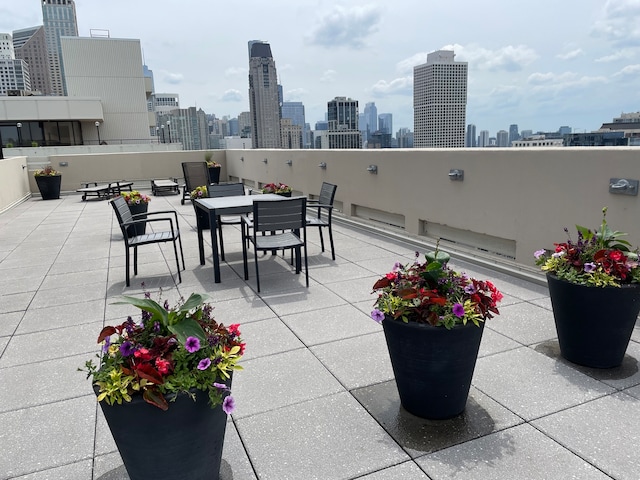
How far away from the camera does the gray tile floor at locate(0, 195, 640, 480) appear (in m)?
2.21

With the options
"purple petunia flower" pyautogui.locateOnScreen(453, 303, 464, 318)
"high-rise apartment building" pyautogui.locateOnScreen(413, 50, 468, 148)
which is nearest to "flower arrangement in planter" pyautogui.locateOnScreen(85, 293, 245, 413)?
"purple petunia flower" pyautogui.locateOnScreen(453, 303, 464, 318)

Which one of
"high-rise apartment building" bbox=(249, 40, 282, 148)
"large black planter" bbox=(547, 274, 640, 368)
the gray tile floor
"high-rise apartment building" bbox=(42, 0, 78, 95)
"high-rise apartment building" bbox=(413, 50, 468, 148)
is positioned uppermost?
"high-rise apartment building" bbox=(42, 0, 78, 95)

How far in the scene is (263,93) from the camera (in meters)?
103

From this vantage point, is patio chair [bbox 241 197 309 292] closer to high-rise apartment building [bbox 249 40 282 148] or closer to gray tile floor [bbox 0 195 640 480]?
gray tile floor [bbox 0 195 640 480]

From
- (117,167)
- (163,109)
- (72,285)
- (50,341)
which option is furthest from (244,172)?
(163,109)

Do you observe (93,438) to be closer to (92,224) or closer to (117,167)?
(92,224)

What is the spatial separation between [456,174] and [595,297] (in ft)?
10.6

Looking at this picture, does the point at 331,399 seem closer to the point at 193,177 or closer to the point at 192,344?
the point at 192,344

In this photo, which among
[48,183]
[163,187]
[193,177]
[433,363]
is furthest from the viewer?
[163,187]

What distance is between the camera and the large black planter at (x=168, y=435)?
175 cm

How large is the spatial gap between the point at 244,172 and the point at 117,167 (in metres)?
4.59

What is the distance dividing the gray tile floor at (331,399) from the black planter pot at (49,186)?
1000 cm

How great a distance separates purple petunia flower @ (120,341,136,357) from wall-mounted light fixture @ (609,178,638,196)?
3.96 metres

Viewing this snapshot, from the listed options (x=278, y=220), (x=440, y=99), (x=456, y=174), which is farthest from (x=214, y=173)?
(x=440, y=99)
